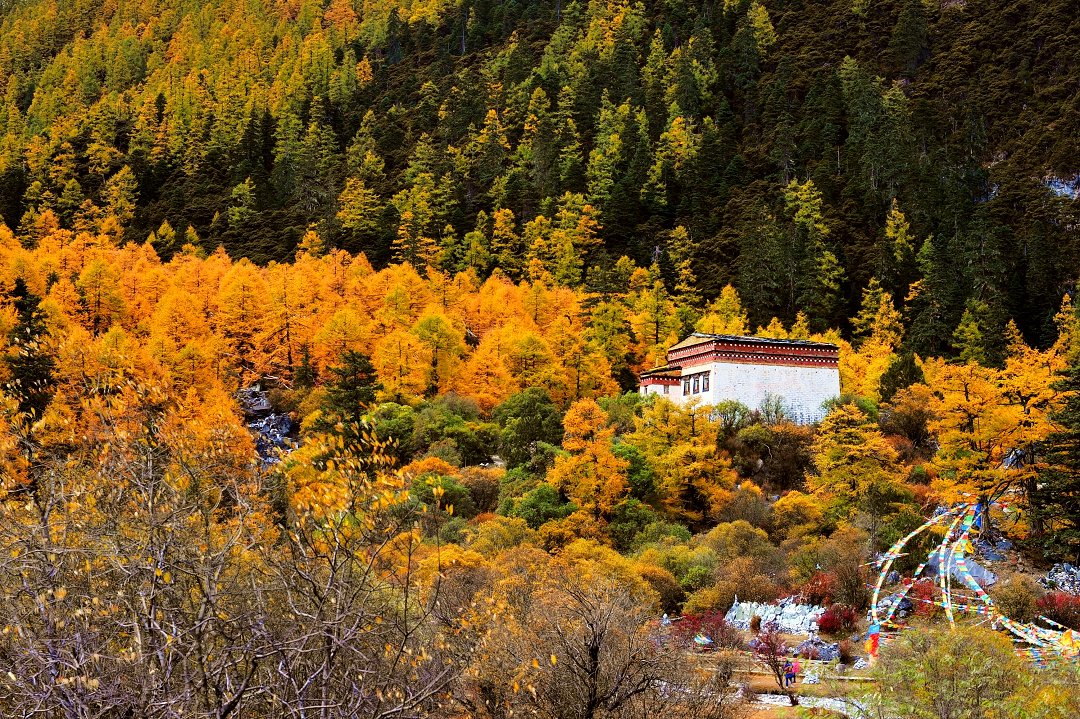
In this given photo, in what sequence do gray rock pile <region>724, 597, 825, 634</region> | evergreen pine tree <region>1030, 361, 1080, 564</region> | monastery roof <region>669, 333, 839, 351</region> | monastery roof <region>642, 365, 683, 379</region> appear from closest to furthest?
1. gray rock pile <region>724, 597, 825, 634</region>
2. evergreen pine tree <region>1030, 361, 1080, 564</region>
3. monastery roof <region>669, 333, 839, 351</region>
4. monastery roof <region>642, 365, 683, 379</region>

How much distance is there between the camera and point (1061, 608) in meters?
25.8

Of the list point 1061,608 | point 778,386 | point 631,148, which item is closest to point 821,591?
point 1061,608

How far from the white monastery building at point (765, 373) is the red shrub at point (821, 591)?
17.0m

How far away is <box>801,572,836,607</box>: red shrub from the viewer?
29.9 meters

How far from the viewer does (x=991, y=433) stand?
3269 centimetres

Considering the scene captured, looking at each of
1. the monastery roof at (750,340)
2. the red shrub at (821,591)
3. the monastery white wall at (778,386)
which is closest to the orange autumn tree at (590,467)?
the red shrub at (821,591)

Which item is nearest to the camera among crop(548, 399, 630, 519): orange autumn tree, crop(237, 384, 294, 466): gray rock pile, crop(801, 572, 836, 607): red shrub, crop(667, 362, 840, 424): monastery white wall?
crop(801, 572, 836, 607): red shrub

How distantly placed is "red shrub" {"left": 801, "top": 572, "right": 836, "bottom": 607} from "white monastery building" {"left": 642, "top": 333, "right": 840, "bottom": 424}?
16986 millimetres

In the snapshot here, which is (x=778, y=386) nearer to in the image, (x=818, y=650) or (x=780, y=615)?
(x=780, y=615)

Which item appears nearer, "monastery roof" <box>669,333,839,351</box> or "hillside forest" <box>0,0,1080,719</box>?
"hillside forest" <box>0,0,1080,719</box>

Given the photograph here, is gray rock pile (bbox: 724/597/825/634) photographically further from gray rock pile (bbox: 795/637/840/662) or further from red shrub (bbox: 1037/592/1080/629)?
red shrub (bbox: 1037/592/1080/629)

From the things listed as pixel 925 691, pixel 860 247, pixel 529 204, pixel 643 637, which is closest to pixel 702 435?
pixel 643 637

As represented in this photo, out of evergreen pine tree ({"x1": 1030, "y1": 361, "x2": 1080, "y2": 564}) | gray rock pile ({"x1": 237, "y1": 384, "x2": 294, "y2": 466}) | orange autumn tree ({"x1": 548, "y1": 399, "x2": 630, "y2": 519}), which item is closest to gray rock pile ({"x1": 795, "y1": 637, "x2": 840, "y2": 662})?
evergreen pine tree ({"x1": 1030, "y1": 361, "x2": 1080, "y2": 564})

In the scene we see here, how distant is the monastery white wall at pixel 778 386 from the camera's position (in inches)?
1850
